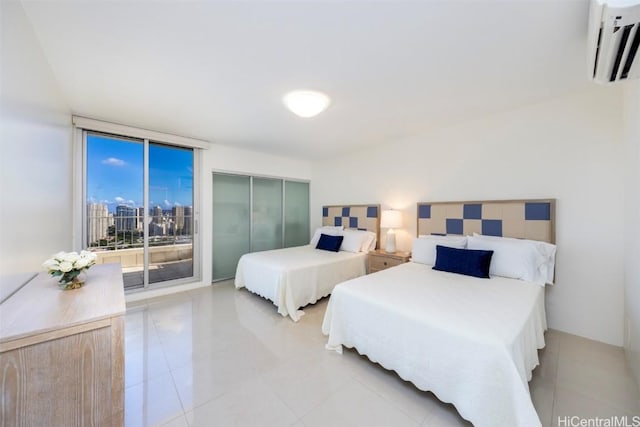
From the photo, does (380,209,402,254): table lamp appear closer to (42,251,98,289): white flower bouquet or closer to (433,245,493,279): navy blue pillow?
(433,245,493,279): navy blue pillow

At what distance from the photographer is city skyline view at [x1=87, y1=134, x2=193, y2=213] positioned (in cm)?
309

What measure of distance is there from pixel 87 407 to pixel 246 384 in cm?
93

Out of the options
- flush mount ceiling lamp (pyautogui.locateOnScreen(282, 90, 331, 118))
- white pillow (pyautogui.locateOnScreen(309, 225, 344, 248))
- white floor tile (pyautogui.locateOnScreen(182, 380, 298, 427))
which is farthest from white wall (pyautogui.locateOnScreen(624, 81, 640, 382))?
white pillow (pyautogui.locateOnScreen(309, 225, 344, 248))

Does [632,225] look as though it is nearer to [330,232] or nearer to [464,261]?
[464,261]

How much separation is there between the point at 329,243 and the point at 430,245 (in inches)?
63.3

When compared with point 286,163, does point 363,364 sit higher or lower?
lower

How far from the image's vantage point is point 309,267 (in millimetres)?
2971

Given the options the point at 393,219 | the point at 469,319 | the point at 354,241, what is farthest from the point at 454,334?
the point at 354,241

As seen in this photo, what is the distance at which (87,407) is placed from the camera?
988 mm

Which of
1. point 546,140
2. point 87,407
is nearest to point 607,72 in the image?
point 546,140

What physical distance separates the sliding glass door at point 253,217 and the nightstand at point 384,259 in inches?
81.3

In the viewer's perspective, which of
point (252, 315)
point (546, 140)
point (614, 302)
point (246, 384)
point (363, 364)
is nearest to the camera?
point (246, 384)

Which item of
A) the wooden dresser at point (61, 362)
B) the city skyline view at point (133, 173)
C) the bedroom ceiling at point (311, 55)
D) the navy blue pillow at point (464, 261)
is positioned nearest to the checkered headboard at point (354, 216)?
the navy blue pillow at point (464, 261)

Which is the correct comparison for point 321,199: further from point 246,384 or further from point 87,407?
point 87,407
